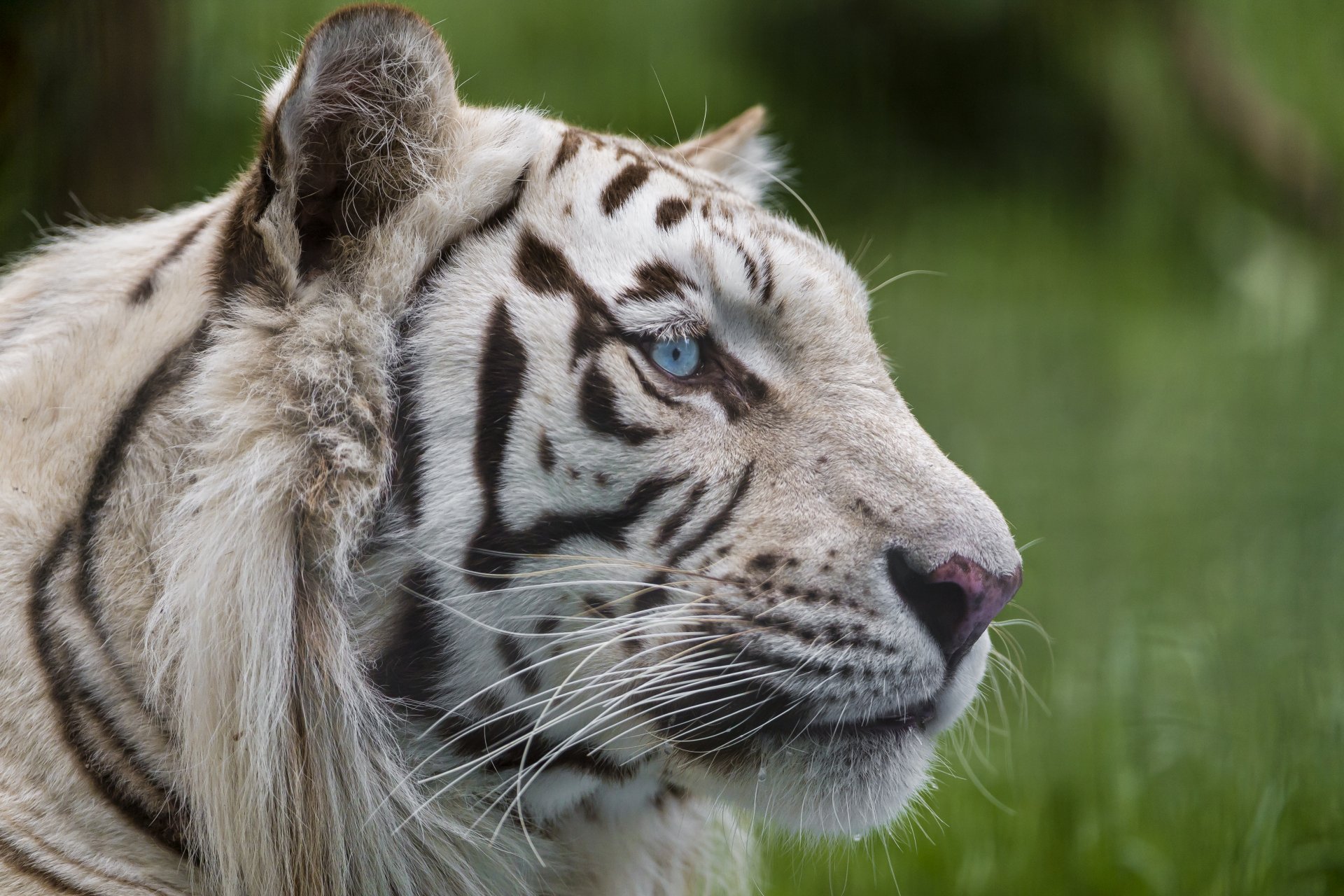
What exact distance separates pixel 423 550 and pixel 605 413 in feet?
1.05

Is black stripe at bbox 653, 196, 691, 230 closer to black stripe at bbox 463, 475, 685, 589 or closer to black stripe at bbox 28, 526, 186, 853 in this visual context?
black stripe at bbox 463, 475, 685, 589

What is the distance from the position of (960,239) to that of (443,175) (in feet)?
18.6

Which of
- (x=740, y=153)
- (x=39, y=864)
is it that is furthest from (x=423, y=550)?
(x=740, y=153)

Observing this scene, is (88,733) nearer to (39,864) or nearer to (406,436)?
(39,864)

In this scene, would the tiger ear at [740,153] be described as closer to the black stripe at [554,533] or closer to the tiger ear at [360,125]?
the tiger ear at [360,125]

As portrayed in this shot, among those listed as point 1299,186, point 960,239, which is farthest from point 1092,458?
point 1299,186

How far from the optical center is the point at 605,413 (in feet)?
5.87

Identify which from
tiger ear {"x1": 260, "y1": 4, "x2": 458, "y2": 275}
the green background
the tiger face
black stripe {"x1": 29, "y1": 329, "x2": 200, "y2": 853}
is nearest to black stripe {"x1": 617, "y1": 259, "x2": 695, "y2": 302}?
the tiger face

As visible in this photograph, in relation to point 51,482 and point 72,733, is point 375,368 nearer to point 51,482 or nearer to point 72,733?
point 51,482

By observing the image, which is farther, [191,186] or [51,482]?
[191,186]

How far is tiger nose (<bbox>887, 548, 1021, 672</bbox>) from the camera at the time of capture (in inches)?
68.7

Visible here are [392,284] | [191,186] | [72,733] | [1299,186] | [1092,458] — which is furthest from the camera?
[1299,186]

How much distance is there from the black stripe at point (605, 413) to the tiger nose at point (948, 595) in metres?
0.39

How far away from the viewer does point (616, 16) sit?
7.20 metres
